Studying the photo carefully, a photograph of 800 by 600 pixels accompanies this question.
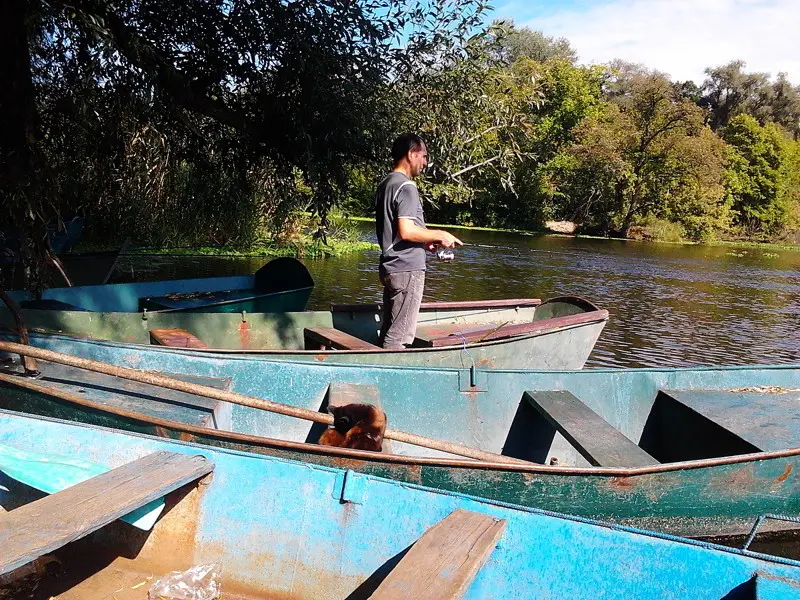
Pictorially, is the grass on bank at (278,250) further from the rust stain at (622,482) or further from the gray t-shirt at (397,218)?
the rust stain at (622,482)

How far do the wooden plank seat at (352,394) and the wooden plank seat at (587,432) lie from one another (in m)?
1.23

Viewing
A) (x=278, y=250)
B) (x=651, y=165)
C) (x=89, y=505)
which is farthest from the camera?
(x=651, y=165)

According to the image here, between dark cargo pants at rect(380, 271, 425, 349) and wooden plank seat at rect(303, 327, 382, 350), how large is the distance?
0.60 feet

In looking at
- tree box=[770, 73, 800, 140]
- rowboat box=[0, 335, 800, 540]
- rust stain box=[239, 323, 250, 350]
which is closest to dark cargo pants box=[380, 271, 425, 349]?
rowboat box=[0, 335, 800, 540]

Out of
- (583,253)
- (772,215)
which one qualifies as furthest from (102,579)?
(772,215)

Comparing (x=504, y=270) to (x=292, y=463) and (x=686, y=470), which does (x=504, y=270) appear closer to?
(x=686, y=470)

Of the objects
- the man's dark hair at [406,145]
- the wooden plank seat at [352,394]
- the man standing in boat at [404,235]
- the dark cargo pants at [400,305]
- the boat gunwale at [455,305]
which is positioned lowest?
the wooden plank seat at [352,394]

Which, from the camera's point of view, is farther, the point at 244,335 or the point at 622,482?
the point at 244,335

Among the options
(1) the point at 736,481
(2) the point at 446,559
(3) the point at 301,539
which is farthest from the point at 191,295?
(2) the point at 446,559

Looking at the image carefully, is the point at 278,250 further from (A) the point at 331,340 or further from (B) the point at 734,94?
(B) the point at 734,94

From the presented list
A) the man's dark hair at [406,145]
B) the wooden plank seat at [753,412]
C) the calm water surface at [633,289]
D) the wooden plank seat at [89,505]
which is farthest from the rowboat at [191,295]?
the wooden plank seat at [753,412]

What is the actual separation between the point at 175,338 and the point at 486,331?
3199 millimetres

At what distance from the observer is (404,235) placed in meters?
5.68

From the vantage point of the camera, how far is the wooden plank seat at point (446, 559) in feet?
8.69
